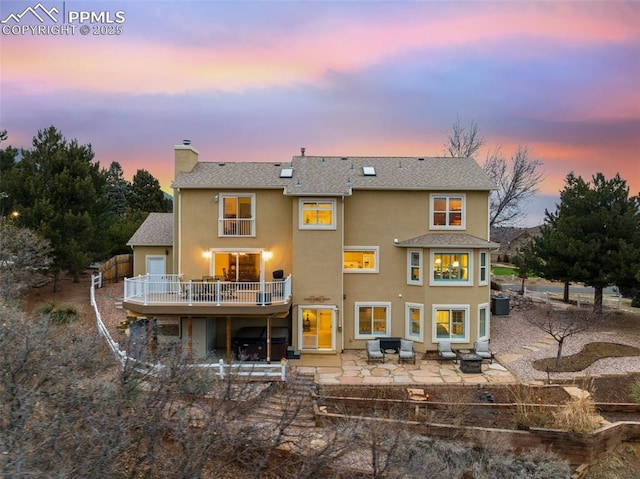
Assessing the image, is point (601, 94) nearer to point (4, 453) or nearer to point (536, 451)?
point (536, 451)

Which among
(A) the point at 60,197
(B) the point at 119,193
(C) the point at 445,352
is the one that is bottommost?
(C) the point at 445,352

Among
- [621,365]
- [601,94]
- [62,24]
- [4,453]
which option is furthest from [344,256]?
[601,94]

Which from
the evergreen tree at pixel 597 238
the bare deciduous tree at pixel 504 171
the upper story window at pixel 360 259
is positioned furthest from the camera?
the bare deciduous tree at pixel 504 171

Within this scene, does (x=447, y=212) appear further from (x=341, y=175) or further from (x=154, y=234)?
(x=154, y=234)

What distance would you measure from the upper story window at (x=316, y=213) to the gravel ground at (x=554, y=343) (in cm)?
923

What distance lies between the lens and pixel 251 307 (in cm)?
1379

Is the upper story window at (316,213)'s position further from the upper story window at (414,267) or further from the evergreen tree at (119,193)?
the evergreen tree at (119,193)

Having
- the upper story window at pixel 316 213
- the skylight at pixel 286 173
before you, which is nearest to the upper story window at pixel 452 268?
the upper story window at pixel 316 213

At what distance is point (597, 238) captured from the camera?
1891 centimetres

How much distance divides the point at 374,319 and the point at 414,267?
3020 millimetres

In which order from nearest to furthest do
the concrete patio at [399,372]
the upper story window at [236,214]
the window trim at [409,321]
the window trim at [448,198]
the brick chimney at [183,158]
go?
the concrete patio at [399,372] < the window trim at [409,321] < the upper story window at [236,214] < the window trim at [448,198] < the brick chimney at [183,158]

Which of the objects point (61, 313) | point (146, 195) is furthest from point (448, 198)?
point (146, 195)

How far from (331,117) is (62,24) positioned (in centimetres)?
1740

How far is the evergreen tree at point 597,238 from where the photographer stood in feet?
59.1
